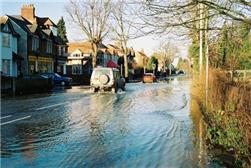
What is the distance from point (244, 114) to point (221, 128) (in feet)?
10.1

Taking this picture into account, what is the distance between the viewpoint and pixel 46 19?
247ft

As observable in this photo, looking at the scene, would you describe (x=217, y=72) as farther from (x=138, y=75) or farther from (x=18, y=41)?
(x=138, y=75)

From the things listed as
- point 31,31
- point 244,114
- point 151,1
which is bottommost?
point 244,114

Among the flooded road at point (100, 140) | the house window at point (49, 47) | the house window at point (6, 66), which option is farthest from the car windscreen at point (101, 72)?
the house window at point (49, 47)

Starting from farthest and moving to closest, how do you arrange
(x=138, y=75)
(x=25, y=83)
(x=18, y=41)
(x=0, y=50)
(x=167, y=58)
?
(x=167, y=58), (x=138, y=75), (x=18, y=41), (x=0, y=50), (x=25, y=83)

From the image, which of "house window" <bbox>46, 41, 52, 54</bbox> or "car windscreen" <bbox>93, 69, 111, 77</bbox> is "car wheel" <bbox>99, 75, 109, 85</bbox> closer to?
"car windscreen" <bbox>93, 69, 111, 77</bbox>

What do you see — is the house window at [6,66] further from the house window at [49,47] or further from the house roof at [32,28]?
the house window at [49,47]

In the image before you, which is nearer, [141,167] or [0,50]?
[141,167]

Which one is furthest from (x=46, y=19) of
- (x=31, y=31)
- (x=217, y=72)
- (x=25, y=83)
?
(x=217, y=72)

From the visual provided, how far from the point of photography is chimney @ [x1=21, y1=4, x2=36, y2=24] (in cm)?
7156

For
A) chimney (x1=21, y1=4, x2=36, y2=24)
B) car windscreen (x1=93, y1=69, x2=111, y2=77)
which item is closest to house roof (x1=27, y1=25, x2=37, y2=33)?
chimney (x1=21, y1=4, x2=36, y2=24)

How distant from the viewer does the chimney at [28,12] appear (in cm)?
7156

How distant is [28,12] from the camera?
72000 mm

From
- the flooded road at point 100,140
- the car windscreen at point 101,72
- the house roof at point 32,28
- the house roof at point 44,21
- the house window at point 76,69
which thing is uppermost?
the house roof at point 44,21
